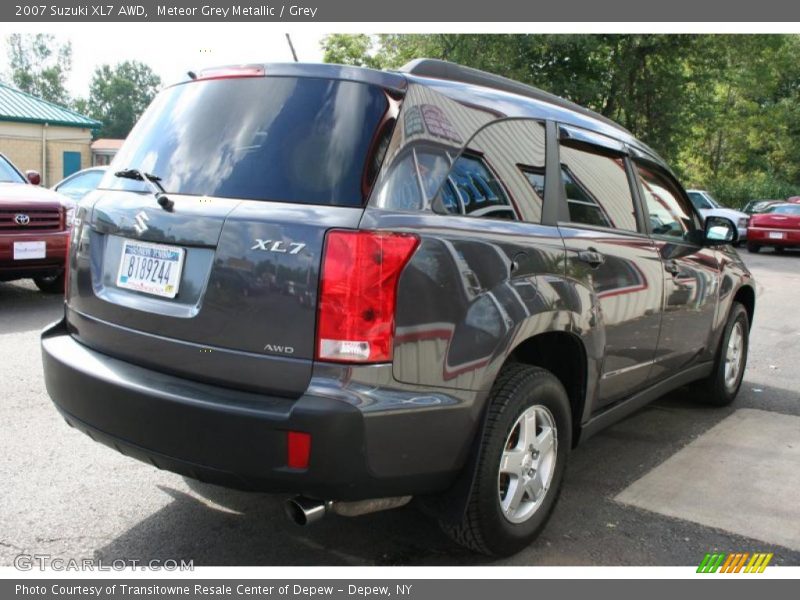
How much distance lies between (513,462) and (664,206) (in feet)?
7.37

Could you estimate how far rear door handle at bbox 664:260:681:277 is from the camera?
416 centimetres

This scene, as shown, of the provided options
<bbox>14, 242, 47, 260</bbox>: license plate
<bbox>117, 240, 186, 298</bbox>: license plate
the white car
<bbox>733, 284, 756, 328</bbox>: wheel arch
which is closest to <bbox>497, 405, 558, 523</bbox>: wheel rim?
<bbox>117, 240, 186, 298</bbox>: license plate

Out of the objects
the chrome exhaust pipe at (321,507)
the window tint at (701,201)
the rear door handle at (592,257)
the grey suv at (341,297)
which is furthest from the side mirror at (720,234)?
the window tint at (701,201)

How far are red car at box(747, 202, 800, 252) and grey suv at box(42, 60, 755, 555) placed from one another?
59.4 ft

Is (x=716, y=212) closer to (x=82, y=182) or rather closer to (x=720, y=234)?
(x=82, y=182)

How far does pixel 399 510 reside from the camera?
3414mm

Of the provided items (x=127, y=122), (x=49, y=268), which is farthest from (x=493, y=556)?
(x=127, y=122)

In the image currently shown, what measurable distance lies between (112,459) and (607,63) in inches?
928

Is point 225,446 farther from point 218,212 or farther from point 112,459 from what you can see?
point 112,459

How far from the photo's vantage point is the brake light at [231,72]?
2.78 metres

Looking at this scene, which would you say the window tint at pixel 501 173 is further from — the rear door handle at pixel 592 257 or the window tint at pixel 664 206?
the window tint at pixel 664 206

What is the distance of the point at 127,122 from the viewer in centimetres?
10488

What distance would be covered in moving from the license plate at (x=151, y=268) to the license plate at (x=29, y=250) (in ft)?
18.5

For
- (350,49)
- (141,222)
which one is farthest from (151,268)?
(350,49)
